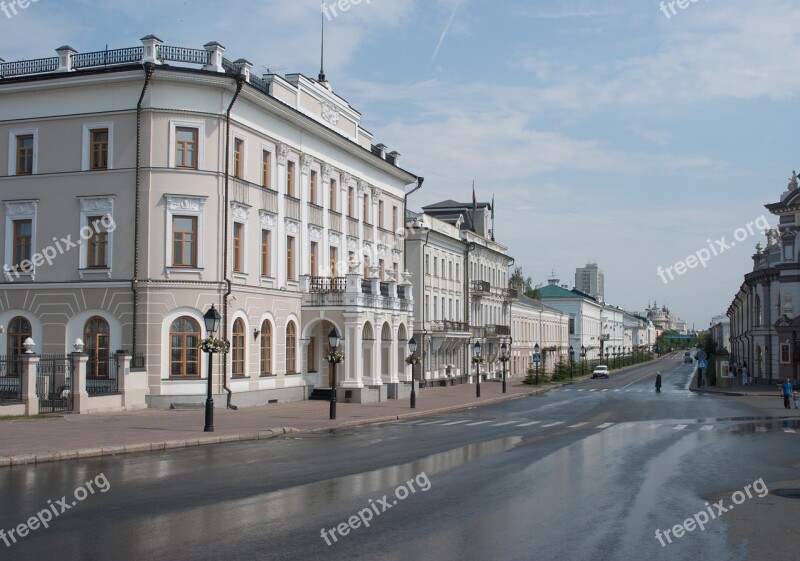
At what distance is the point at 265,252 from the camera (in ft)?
122

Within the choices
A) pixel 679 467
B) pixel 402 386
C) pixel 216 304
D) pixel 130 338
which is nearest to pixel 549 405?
pixel 402 386

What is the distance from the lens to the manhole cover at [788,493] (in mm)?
14188

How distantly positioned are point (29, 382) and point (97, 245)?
782 cm

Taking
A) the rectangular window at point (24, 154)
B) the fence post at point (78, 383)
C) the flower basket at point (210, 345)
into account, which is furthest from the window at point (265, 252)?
the flower basket at point (210, 345)

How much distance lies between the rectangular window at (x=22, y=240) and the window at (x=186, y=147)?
711cm

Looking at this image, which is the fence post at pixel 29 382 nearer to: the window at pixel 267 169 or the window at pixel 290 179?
the window at pixel 267 169

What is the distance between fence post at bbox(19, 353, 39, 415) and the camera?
85.7 feet

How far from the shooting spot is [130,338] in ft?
103

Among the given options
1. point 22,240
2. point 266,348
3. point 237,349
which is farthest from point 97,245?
point 266,348

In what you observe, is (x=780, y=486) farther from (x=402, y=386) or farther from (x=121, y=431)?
(x=402, y=386)

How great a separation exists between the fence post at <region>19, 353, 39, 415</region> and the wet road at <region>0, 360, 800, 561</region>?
28.4ft

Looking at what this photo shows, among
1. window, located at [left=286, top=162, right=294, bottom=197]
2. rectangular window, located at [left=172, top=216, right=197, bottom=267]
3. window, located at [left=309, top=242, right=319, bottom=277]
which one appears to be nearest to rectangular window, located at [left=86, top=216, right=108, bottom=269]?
rectangular window, located at [left=172, top=216, right=197, bottom=267]

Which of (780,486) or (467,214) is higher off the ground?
(467,214)

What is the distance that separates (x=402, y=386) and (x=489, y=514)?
34364mm
